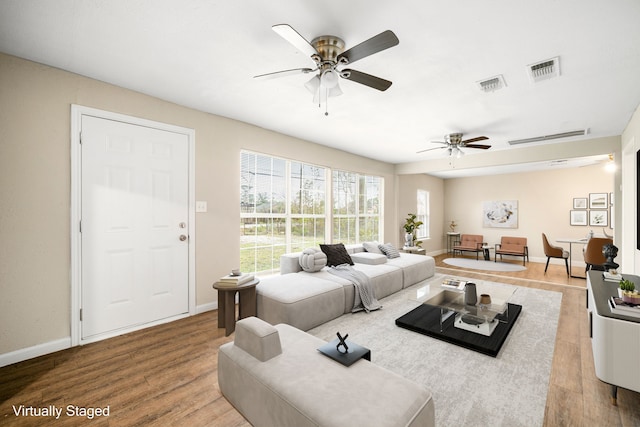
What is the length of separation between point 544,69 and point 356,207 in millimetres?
4009

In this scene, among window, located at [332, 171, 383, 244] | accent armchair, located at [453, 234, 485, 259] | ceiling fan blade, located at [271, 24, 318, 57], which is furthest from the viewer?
accent armchair, located at [453, 234, 485, 259]

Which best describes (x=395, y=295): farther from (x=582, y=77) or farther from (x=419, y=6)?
(x=419, y=6)

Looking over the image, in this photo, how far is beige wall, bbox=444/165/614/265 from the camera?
6.70 m

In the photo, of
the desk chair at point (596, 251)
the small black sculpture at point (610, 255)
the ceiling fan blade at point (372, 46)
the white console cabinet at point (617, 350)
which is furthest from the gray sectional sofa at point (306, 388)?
the desk chair at point (596, 251)

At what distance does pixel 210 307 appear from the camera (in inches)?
137

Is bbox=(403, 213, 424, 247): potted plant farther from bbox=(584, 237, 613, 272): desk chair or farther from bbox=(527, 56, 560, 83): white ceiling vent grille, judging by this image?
bbox=(527, 56, 560, 83): white ceiling vent grille

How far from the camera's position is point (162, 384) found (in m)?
1.99

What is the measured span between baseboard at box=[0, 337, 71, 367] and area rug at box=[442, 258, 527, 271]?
7.24 m

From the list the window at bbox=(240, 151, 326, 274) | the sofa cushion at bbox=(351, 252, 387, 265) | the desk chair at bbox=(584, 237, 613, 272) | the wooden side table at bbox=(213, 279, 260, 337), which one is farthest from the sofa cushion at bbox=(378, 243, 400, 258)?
the desk chair at bbox=(584, 237, 613, 272)

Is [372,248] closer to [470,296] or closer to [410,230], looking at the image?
[470,296]

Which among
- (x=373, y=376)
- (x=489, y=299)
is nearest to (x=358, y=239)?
(x=489, y=299)

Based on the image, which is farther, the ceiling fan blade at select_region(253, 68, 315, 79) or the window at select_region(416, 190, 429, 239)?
the window at select_region(416, 190, 429, 239)

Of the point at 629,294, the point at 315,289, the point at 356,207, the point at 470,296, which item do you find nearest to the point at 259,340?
the point at 315,289

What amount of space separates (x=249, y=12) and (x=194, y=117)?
199 cm
